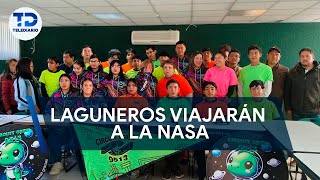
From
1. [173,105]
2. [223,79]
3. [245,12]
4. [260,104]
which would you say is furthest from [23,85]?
[245,12]

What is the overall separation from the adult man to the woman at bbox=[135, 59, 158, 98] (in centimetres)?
182

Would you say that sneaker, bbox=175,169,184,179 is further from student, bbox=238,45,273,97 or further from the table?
the table

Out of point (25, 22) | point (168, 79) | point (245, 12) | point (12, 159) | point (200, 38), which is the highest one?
point (245, 12)

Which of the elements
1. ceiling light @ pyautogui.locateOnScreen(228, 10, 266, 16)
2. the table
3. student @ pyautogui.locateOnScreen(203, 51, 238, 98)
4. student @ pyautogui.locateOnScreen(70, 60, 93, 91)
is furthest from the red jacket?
ceiling light @ pyautogui.locateOnScreen(228, 10, 266, 16)

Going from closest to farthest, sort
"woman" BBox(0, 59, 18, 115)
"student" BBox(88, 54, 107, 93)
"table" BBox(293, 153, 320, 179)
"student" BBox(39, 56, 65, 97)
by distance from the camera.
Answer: "table" BBox(293, 153, 320, 179) < "student" BBox(88, 54, 107, 93) < "student" BBox(39, 56, 65, 97) < "woman" BBox(0, 59, 18, 115)

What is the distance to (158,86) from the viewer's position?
372 centimetres

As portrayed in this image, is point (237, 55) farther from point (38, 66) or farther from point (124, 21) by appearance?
point (38, 66)

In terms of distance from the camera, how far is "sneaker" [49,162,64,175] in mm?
3335

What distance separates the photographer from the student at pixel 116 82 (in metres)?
3.75

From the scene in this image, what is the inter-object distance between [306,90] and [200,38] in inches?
165

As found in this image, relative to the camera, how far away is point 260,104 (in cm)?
312

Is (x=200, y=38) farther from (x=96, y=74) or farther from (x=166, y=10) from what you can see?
(x=96, y=74)

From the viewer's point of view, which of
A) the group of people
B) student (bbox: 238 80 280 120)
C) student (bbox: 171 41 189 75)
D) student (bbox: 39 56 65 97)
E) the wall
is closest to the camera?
student (bbox: 238 80 280 120)

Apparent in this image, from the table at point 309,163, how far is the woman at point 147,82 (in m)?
2.10
